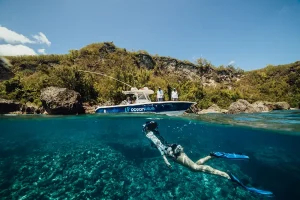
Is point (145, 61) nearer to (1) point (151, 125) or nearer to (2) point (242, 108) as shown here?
(2) point (242, 108)

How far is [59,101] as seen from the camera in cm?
2525

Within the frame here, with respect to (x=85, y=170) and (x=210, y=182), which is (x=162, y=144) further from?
(x=85, y=170)

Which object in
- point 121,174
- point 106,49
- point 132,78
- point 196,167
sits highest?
Answer: point 106,49

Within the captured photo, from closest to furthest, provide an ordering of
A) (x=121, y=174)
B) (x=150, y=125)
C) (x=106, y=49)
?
(x=121, y=174) < (x=150, y=125) < (x=106, y=49)

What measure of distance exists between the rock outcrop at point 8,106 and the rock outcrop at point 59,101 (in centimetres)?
529

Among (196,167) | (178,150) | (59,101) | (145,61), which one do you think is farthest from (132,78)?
(196,167)

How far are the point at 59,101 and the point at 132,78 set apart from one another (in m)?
14.3

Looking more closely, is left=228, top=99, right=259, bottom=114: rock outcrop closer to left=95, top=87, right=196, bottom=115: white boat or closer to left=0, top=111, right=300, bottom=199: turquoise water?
left=0, top=111, right=300, bottom=199: turquoise water

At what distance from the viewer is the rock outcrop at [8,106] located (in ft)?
86.1

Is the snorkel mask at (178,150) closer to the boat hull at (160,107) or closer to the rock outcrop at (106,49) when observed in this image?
the boat hull at (160,107)

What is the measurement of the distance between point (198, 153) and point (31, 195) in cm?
1193

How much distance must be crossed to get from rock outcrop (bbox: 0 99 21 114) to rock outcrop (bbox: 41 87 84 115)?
208 inches

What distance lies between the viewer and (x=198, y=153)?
15.4 meters

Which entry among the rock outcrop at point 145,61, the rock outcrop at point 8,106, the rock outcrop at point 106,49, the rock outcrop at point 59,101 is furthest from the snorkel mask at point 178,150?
the rock outcrop at point 145,61
